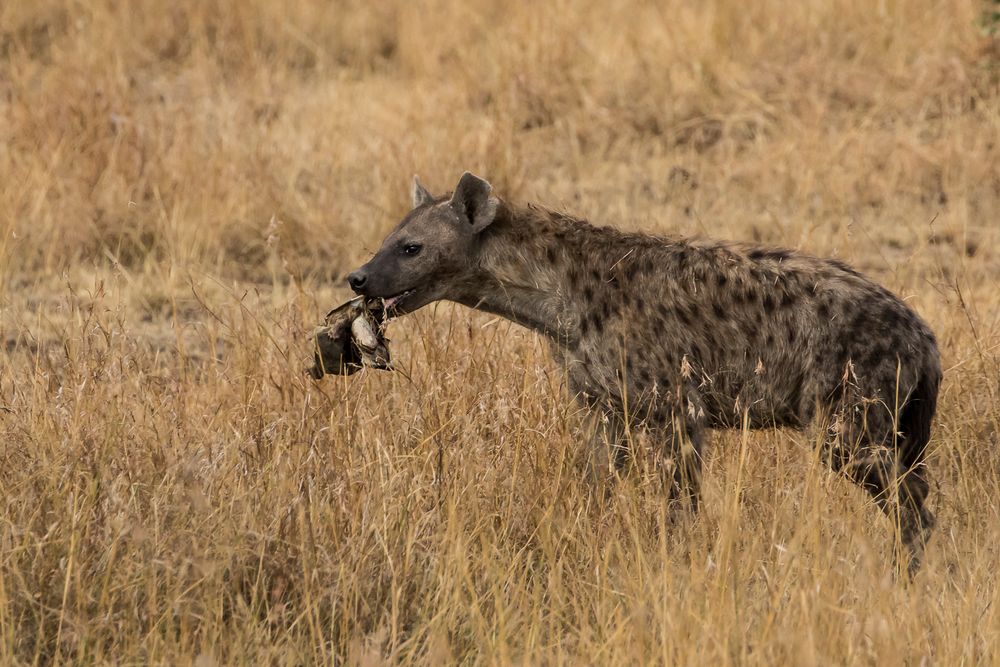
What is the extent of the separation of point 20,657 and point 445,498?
1.19 m

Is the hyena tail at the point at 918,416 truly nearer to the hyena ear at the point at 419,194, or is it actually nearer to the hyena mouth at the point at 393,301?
the hyena mouth at the point at 393,301

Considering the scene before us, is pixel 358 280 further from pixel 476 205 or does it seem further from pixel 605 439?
pixel 605 439

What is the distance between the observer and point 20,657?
12.5 ft

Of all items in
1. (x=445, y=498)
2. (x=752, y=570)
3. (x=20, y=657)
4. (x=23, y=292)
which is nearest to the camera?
(x=20, y=657)

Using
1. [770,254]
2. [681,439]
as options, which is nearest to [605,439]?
[681,439]

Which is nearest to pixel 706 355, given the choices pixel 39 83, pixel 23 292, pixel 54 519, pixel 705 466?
pixel 705 466

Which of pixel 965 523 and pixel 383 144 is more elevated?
pixel 383 144

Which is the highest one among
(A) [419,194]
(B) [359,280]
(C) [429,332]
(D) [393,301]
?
(A) [419,194]

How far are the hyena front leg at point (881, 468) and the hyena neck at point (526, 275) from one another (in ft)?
2.72

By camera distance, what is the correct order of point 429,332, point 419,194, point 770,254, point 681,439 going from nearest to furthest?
point 681,439, point 770,254, point 419,194, point 429,332

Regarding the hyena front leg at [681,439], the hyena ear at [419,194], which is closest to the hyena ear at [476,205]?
the hyena ear at [419,194]

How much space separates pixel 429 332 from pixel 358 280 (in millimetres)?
595

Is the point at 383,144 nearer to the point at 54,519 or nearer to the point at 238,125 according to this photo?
the point at 238,125

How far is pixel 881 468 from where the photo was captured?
462 centimetres
